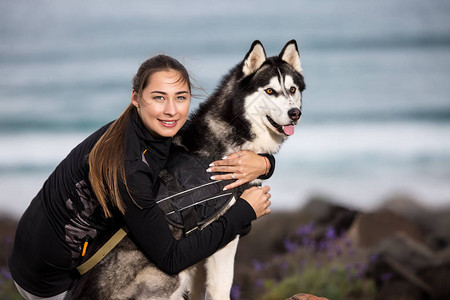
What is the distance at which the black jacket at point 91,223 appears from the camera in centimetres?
230

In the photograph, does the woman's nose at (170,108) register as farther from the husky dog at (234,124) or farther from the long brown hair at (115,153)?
the husky dog at (234,124)

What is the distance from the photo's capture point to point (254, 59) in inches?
122

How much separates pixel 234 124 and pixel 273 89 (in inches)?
12.9

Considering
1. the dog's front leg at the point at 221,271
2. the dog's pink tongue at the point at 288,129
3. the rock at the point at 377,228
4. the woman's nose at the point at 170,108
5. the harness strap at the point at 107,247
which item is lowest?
the rock at the point at 377,228

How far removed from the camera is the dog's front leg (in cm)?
278

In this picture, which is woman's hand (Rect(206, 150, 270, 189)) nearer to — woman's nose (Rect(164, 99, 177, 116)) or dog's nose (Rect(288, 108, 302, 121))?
dog's nose (Rect(288, 108, 302, 121))

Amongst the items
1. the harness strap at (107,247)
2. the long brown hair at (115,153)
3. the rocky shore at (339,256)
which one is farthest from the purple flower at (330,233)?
the long brown hair at (115,153)

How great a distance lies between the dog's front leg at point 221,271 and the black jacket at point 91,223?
263 millimetres

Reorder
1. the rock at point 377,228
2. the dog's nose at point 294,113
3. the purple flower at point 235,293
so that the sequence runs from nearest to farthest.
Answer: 1. the dog's nose at point 294,113
2. the purple flower at point 235,293
3. the rock at point 377,228

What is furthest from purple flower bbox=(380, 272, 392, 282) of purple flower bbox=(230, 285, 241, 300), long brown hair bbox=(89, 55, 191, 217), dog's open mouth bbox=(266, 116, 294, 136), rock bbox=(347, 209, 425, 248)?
long brown hair bbox=(89, 55, 191, 217)

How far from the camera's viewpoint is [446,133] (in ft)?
42.0

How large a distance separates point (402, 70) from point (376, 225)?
39.6ft

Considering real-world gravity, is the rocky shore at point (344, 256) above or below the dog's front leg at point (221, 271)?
below

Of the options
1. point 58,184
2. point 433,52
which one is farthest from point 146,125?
point 433,52
